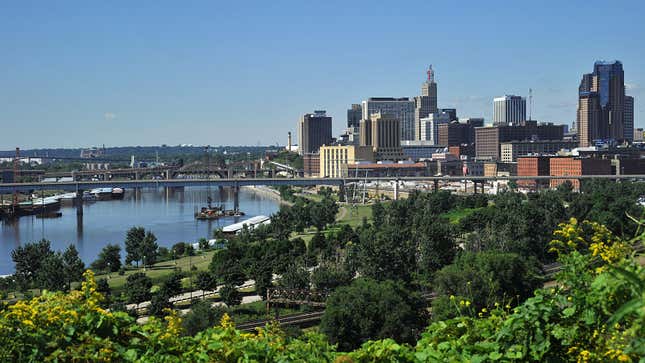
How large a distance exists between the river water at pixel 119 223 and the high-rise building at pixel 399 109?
43.6 meters

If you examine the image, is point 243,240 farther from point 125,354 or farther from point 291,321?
point 125,354

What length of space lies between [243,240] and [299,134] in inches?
2711

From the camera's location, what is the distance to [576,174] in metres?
44.3

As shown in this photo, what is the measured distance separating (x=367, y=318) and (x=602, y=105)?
70.9 metres

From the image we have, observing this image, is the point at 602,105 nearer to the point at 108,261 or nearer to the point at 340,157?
the point at 340,157

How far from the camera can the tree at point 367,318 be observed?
9.57 metres

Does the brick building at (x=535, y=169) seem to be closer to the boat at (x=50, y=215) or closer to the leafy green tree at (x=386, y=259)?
the boat at (x=50, y=215)

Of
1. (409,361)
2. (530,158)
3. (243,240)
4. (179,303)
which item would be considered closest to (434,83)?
(530,158)

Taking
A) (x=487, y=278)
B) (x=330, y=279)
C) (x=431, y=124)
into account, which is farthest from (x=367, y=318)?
(x=431, y=124)

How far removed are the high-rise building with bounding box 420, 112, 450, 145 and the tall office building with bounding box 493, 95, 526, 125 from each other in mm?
12767

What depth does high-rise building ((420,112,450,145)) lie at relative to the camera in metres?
89.1

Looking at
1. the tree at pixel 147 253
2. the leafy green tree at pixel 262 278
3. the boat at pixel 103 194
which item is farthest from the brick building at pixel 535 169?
the leafy green tree at pixel 262 278

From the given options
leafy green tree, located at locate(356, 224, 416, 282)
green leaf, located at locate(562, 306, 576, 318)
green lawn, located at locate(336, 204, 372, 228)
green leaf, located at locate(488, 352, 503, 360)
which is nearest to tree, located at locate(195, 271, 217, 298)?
leafy green tree, located at locate(356, 224, 416, 282)

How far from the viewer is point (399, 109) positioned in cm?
9756
